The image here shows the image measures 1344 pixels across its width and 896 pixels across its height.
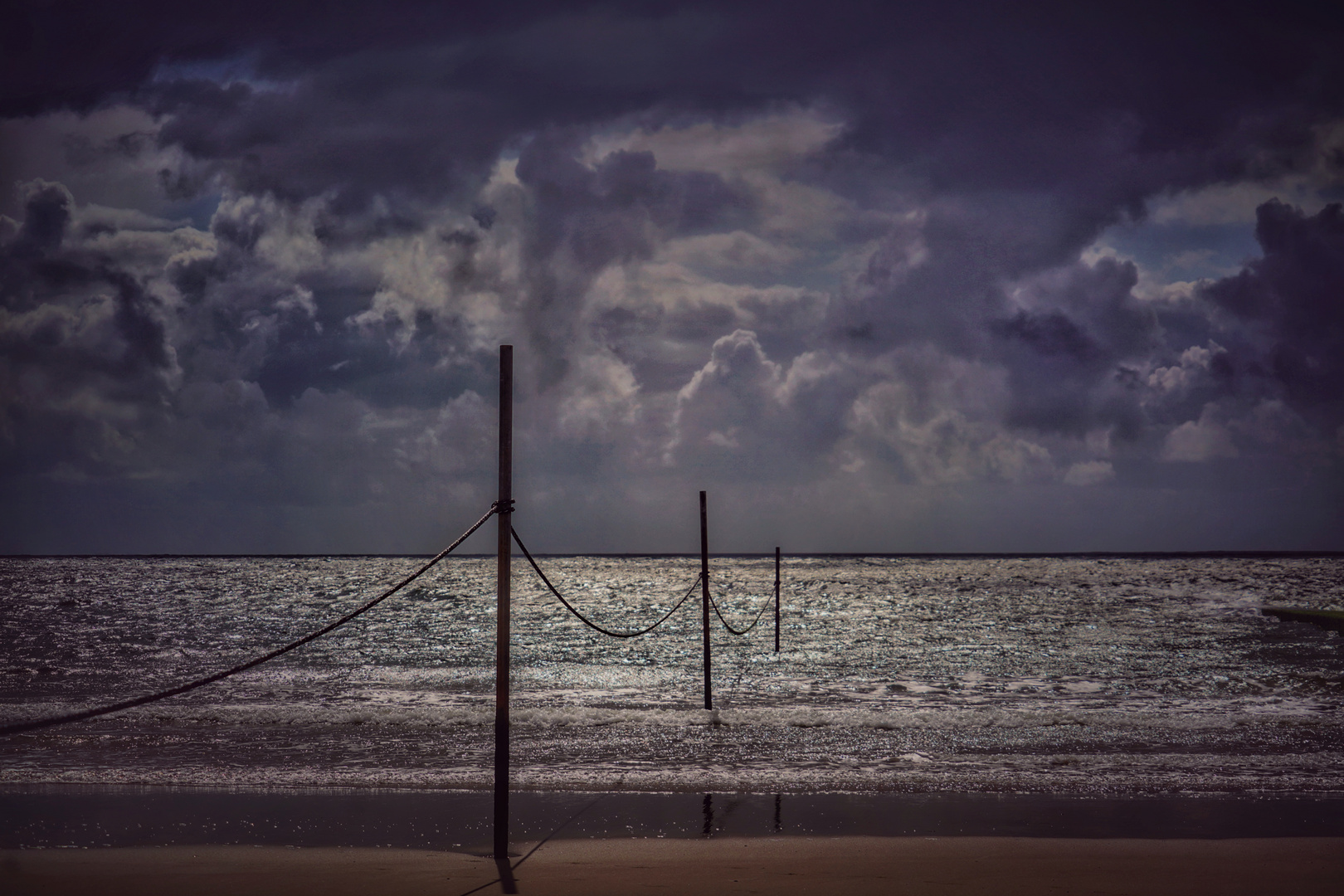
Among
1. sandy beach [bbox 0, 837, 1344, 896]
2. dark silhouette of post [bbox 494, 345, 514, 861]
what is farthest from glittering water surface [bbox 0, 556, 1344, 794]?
dark silhouette of post [bbox 494, 345, 514, 861]

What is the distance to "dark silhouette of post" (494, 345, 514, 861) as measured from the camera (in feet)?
20.3

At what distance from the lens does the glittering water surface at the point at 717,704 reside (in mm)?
9766

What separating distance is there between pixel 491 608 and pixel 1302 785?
39546 mm

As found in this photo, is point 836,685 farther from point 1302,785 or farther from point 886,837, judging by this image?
point 886,837

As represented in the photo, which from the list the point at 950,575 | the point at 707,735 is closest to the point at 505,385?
the point at 707,735

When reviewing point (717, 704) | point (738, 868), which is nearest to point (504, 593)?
point (738, 868)

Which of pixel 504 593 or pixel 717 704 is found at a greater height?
pixel 504 593

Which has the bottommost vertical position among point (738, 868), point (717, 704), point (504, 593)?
point (717, 704)

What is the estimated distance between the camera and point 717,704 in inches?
582

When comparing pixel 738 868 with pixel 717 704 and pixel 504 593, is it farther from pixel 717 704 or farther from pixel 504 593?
Answer: pixel 717 704

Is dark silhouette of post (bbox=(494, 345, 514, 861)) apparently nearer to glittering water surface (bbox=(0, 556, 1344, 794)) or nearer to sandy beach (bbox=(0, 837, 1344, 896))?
sandy beach (bbox=(0, 837, 1344, 896))

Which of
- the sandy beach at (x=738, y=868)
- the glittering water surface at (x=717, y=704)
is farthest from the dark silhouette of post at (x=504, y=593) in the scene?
the glittering water surface at (x=717, y=704)

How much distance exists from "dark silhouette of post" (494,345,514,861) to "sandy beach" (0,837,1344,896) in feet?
1.26

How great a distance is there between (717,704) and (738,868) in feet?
27.9
